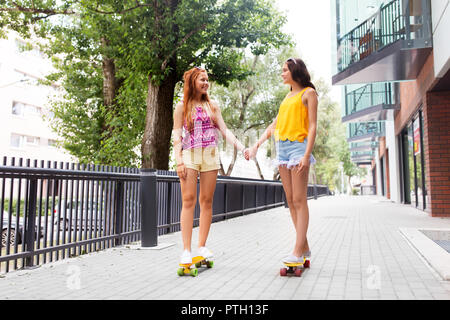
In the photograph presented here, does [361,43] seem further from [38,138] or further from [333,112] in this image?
[38,138]

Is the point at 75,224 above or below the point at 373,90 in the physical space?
below

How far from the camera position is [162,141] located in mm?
11055

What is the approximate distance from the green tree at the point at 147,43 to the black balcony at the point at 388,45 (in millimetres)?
2423

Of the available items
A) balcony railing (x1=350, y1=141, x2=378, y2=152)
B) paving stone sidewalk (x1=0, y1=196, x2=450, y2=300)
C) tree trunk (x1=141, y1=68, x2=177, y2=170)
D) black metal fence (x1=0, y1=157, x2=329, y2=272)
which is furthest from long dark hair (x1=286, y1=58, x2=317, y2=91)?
balcony railing (x1=350, y1=141, x2=378, y2=152)

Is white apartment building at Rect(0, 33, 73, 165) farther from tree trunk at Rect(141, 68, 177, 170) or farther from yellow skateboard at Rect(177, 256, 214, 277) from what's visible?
yellow skateboard at Rect(177, 256, 214, 277)

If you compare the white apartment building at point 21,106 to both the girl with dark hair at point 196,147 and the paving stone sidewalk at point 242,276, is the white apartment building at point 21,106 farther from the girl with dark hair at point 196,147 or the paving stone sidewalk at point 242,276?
the girl with dark hair at point 196,147

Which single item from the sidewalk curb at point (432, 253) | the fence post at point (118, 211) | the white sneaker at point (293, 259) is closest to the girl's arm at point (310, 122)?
the white sneaker at point (293, 259)

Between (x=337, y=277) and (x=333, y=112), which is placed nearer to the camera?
(x=337, y=277)

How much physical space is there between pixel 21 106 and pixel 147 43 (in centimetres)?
3075

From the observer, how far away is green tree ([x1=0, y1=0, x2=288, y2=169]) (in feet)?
35.6

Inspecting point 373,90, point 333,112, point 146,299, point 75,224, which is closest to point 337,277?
point 146,299

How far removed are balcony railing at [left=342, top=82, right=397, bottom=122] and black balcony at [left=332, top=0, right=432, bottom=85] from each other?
4251mm
